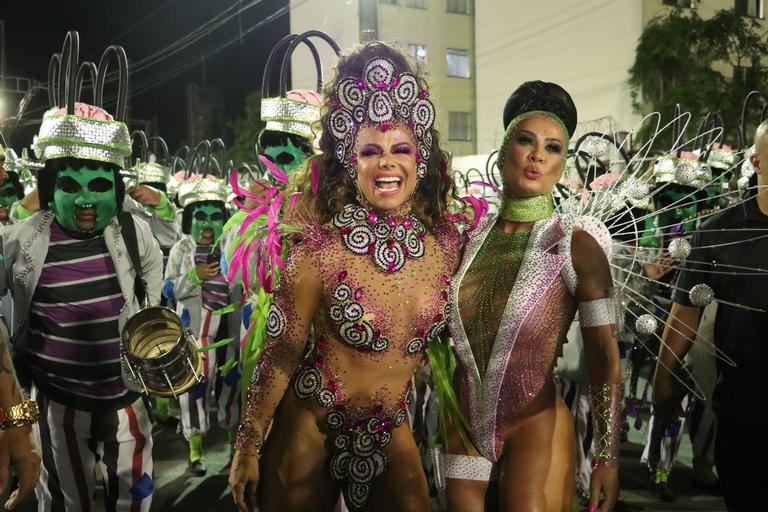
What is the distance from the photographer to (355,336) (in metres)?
Result: 2.27

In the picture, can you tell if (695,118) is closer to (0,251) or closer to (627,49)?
(627,49)

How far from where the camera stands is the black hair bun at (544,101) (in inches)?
95.7

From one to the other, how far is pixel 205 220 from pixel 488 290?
161 inches

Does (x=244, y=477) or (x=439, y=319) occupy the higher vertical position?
(x=439, y=319)

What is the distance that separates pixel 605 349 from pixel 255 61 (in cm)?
2650

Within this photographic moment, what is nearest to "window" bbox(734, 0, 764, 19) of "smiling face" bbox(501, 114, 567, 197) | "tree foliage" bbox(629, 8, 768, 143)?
"tree foliage" bbox(629, 8, 768, 143)

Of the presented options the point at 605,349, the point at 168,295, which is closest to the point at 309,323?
the point at 605,349

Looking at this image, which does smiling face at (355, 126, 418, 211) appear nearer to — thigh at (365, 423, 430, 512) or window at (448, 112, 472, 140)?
thigh at (365, 423, 430, 512)

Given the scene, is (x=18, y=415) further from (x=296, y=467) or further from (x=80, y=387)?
(x=80, y=387)

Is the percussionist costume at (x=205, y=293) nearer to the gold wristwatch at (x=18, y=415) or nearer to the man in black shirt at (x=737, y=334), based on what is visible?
the gold wristwatch at (x=18, y=415)

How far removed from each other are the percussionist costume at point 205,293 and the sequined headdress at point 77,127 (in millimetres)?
2083

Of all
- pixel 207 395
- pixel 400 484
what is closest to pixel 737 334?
pixel 400 484

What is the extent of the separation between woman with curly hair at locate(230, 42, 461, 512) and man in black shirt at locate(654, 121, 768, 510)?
46.4 inches

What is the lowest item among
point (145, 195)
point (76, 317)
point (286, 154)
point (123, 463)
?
point (123, 463)
